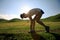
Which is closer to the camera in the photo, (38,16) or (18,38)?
(18,38)

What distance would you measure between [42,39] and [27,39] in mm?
504

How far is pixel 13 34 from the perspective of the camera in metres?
5.65

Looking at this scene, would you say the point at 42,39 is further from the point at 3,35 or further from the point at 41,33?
the point at 3,35

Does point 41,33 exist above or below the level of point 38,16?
below

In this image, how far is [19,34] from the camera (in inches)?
223

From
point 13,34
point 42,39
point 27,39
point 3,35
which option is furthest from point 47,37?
point 3,35

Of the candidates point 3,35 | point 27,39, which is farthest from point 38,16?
point 3,35

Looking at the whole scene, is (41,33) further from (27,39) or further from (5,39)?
(5,39)

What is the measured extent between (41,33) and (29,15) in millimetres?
765

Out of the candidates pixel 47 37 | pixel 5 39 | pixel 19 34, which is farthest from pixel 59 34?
pixel 5 39

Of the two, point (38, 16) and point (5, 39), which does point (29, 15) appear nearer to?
point (38, 16)

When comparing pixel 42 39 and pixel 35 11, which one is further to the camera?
pixel 35 11

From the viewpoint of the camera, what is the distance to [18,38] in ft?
17.8

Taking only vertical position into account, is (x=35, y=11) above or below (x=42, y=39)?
above
